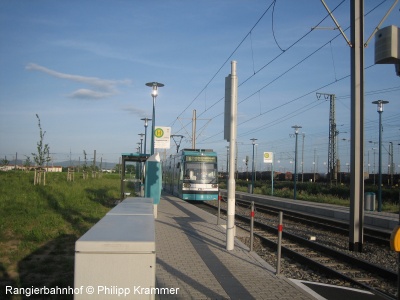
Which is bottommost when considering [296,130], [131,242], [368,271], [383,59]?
[368,271]

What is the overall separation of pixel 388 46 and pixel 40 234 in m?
9.62

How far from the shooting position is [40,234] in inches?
424

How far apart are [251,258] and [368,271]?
254 centimetres

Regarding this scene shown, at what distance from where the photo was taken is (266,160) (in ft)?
131

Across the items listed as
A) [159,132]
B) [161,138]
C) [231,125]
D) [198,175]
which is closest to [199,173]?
[198,175]

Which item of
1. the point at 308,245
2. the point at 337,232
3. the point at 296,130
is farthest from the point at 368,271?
the point at 296,130

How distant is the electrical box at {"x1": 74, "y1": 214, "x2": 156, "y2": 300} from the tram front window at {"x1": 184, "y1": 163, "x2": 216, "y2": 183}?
22.5 m

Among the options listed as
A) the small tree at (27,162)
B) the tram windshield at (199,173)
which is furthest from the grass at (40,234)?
the small tree at (27,162)

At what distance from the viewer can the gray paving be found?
6.37 metres

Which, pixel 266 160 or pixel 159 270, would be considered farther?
pixel 266 160

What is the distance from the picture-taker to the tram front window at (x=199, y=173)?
26.5m

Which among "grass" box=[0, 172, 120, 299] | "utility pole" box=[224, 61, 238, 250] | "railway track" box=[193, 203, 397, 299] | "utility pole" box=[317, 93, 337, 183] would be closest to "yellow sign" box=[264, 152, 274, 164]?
"utility pole" box=[317, 93, 337, 183]

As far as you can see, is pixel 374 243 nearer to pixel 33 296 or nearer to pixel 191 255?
pixel 191 255

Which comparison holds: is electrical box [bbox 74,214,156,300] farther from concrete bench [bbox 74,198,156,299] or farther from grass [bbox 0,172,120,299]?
grass [bbox 0,172,120,299]
